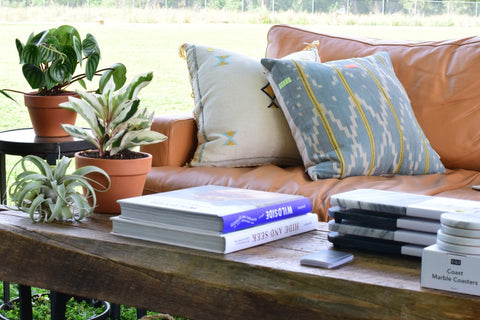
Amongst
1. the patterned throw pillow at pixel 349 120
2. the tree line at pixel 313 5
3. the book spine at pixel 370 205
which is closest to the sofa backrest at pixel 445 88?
the patterned throw pillow at pixel 349 120

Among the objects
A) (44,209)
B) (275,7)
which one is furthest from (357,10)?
(44,209)

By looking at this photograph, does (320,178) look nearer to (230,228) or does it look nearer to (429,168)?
(429,168)

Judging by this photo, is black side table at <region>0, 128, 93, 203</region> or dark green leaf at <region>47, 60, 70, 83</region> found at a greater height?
dark green leaf at <region>47, 60, 70, 83</region>

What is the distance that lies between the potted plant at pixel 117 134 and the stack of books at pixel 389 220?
0.45m

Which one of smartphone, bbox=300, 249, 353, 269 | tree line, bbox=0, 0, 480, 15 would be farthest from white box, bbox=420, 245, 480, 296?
tree line, bbox=0, 0, 480, 15

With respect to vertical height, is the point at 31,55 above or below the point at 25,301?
above

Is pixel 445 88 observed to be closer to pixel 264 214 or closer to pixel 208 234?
pixel 264 214

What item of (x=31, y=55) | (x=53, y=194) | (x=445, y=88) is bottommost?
(x=53, y=194)

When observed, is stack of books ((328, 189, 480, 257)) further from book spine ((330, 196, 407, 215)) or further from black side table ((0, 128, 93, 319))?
black side table ((0, 128, 93, 319))

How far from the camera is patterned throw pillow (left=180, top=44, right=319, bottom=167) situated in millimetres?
2129

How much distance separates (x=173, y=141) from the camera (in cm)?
216

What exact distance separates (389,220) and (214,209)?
27 centimetres

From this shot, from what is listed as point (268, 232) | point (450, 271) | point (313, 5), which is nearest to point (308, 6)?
point (313, 5)

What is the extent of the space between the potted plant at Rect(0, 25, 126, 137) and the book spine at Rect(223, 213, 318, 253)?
74 centimetres
